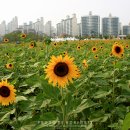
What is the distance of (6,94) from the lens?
9.50 feet

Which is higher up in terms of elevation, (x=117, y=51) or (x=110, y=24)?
(x=110, y=24)

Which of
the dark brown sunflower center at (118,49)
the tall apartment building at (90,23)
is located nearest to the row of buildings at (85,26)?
the tall apartment building at (90,23)

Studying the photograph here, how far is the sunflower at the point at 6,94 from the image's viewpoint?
9.40 ft

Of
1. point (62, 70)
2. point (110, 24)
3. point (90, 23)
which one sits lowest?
point (62, 70)

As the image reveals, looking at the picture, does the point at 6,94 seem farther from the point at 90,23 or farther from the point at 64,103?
the point at 90,23

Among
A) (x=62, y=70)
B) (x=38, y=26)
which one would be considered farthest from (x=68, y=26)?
(x=62, y=70)

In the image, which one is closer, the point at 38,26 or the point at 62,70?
the point at 62,70

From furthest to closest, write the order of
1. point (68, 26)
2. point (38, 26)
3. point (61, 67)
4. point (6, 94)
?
point (68, 26) → point (38, 26) → point (6, 94) → point (61, 67)

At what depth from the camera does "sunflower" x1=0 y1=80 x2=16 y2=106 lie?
2865 millimetres

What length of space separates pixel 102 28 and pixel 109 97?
106 meters

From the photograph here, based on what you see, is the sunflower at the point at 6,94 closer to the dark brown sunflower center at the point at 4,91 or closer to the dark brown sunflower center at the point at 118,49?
the dark brown sunflower center at the point at 4,91

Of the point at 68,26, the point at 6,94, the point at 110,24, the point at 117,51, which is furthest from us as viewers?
the point at 110,24

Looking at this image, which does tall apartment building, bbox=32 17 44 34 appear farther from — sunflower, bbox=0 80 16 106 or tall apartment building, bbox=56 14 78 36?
sunflower, bbox=0 80 16 106

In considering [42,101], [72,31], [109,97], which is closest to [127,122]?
[42,101]
